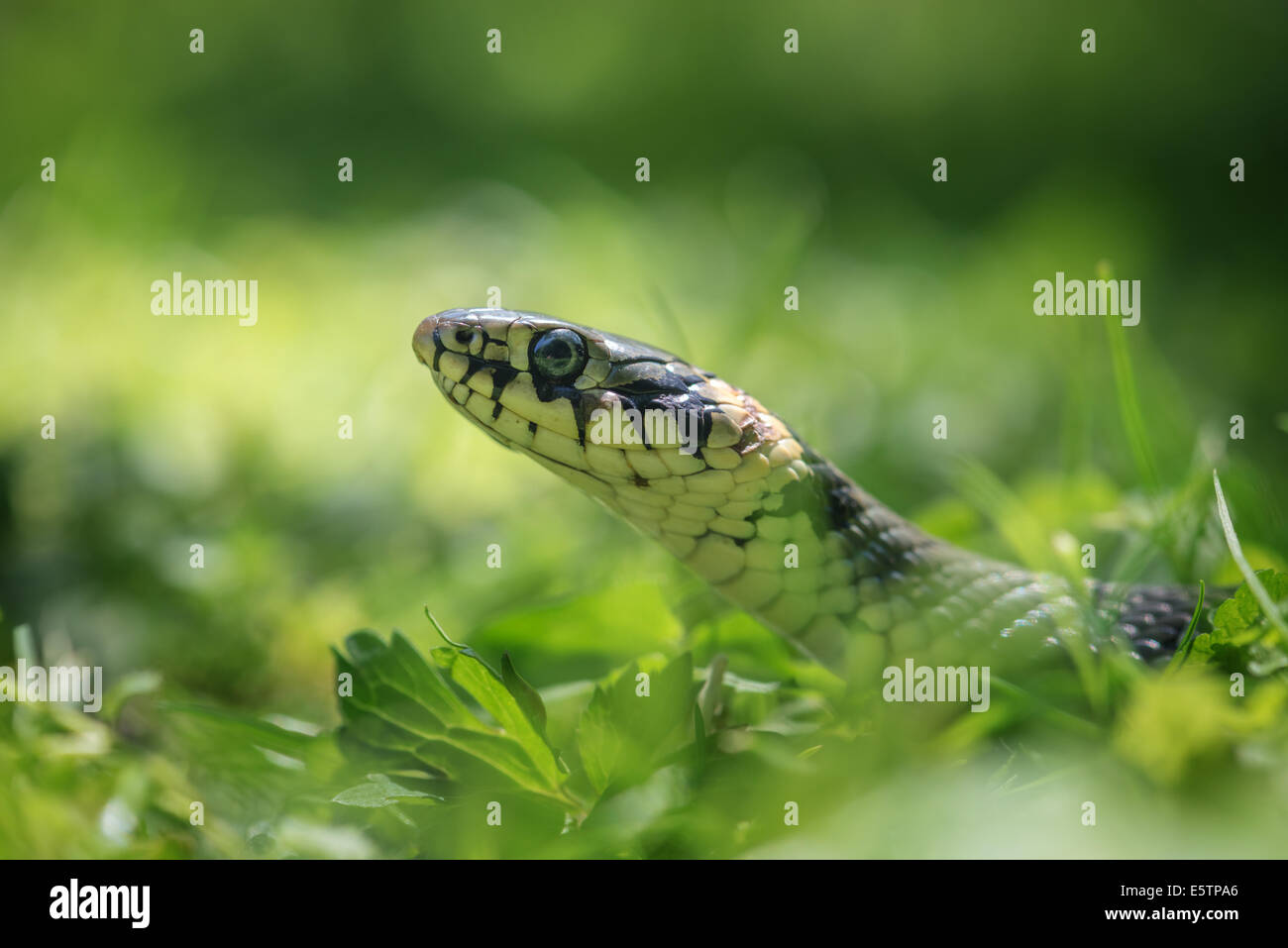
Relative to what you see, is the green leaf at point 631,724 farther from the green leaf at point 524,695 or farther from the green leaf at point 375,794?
the green leaf at point 375,794

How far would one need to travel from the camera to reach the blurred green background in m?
1.25

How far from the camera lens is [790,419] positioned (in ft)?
6.68

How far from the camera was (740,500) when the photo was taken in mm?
1222

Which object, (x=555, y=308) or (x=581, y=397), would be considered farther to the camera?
(x=555, y=308)

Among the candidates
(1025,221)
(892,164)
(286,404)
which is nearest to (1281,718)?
(286,404)

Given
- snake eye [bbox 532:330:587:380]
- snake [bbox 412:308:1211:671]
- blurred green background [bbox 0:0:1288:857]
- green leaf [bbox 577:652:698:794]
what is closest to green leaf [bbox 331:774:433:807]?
blurred green background [bbox 0:0:1288:857]

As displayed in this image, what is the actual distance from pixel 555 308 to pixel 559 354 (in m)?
1.41

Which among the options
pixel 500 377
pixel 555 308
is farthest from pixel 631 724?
pixel 555 308

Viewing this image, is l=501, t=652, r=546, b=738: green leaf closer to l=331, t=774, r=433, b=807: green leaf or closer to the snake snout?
l=331, t=774, r=433, b=807: green leaf

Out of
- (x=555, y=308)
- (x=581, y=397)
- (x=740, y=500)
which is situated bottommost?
(x=740, y=500)

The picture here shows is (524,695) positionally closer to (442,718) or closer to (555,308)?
(442,718)

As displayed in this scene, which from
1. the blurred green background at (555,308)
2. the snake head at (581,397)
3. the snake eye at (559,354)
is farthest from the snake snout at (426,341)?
the blurred green background at (555,308)

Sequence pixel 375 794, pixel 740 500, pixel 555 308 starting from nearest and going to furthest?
pixel 375 794
pixel 740 500
pixel 555 308
